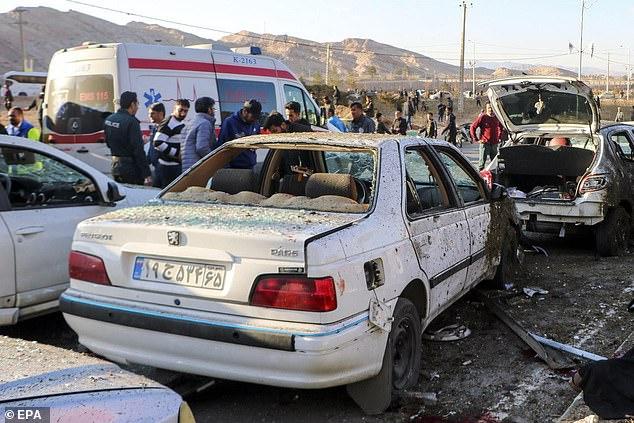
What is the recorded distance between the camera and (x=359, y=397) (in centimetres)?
356

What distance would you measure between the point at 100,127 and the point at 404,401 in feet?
24.5

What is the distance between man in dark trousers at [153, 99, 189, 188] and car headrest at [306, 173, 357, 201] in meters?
4.08

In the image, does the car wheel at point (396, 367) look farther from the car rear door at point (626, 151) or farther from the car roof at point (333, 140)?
the car rear door at point (626, 151)

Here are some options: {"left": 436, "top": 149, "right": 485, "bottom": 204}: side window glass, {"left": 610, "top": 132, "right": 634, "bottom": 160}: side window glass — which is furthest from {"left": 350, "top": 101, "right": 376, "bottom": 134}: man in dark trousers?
{"left": 436, "top": 149, "right": 485, "bottom": 204}: side window glass

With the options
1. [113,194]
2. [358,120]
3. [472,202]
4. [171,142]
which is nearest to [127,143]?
[171,142]

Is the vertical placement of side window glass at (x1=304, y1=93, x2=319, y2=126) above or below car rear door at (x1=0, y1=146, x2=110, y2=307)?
above

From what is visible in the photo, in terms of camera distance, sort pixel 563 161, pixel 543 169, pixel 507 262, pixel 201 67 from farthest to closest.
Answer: pixel 201 67 < pixel 543 169 < pixel 563 161 < pixel 507 262

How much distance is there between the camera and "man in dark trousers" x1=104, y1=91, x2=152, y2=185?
7590 millimetres

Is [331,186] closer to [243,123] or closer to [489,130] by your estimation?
[243,123]

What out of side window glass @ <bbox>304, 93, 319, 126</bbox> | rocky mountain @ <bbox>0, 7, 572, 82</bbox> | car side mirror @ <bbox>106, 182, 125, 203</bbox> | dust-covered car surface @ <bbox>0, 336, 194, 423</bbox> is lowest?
dust-covered car surface @ <bbox>0, 336, 194, 423</bbox>

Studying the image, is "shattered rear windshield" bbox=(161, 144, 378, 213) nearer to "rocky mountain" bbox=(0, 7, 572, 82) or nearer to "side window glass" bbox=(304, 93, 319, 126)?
"side window glass" bbox=(304, 93, 319, 126)

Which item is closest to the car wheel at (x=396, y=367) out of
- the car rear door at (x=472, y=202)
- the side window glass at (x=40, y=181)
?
the car rear door at (x=472, y=202)

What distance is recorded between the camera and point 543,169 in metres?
8.39

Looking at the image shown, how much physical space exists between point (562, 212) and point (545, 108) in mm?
1923
